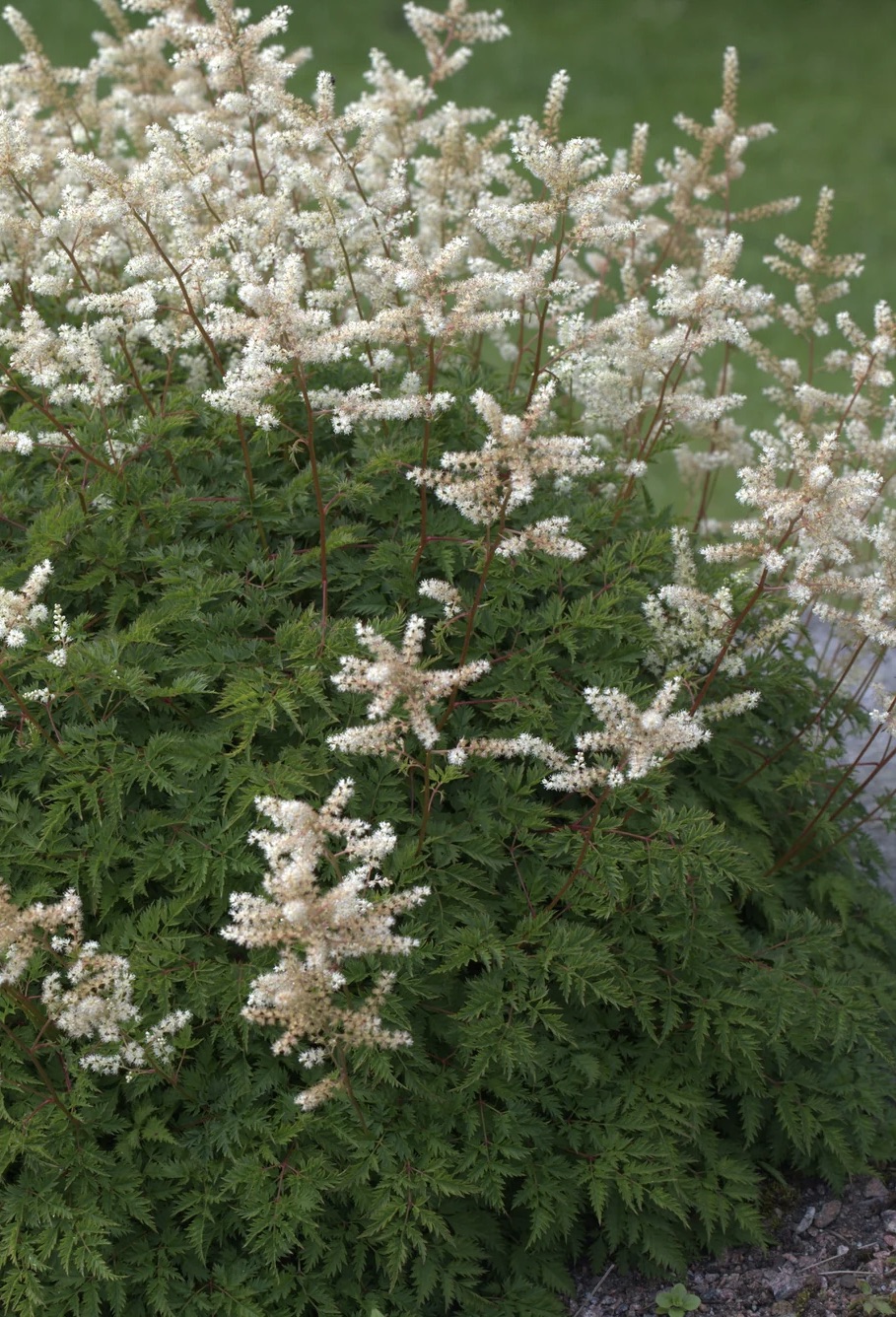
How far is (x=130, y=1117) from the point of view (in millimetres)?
3686

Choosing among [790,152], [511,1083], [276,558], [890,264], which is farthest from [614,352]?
[790,152]

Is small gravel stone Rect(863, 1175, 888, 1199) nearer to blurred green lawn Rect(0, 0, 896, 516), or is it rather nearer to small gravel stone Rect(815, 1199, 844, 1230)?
small gravel stone Rect(815, 1199, 844, 1230)

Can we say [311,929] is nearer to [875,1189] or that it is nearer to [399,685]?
[399,685]

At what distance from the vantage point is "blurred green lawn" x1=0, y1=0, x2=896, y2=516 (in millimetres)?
12664

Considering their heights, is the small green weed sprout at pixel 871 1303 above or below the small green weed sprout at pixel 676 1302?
above

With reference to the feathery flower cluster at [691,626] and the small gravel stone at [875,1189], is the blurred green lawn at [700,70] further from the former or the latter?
the small gravel stone at [875,1189]

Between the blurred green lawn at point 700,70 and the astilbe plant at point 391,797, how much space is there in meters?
7.95

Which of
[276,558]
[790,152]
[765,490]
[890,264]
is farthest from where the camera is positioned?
[790,152]

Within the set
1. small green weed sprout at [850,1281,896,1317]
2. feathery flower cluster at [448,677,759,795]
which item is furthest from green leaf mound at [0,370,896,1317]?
feathery flower cluster at [448,677,759,795]

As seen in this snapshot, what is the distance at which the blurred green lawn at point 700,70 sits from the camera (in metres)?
12.7

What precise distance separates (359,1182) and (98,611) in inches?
79.5

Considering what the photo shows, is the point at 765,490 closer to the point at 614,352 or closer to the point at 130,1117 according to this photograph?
the point at 614,352

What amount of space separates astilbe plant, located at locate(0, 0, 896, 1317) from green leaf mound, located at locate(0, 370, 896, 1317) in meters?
0.02

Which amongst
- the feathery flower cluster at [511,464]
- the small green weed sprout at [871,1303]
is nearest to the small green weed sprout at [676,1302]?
the small green weed sprout at [871,1303]
